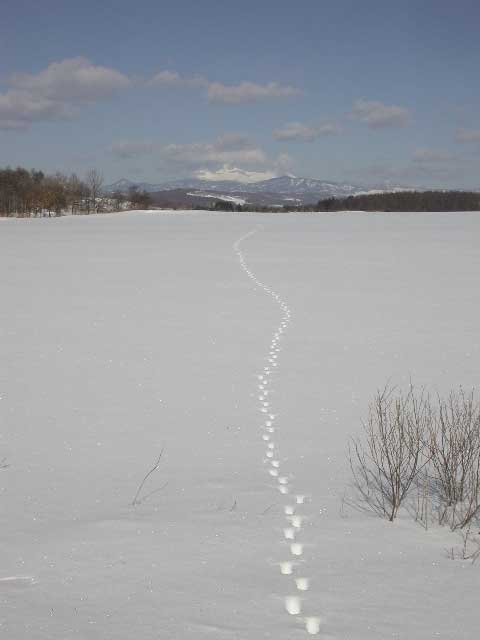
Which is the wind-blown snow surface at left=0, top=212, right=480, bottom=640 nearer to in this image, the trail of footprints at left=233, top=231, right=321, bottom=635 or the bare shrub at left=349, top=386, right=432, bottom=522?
the trail of footprints at left=233, top=231, right=321, bottom=635

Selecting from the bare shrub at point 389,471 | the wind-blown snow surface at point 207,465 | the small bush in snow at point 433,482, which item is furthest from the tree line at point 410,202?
the small bush in snow at point 433,482

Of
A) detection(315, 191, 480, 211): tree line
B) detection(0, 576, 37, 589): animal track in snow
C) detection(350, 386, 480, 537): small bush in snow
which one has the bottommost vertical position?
detection(0, 576, 37, 589): animal track in snow

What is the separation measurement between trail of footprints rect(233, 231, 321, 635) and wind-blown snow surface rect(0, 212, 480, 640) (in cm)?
4

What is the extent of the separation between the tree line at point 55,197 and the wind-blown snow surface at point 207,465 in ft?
287


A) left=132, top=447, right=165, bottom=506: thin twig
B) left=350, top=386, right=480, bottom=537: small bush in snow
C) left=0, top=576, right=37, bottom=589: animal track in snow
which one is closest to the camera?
left=0, top=576, right=37, bottom=589: animal track in snow

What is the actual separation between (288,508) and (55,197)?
105 metres

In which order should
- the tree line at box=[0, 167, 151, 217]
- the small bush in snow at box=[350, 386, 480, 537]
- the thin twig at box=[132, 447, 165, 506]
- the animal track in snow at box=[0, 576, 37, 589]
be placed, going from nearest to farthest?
the animal track in snow at box=[0, 576, 37, 589]
the small bush in snow at box=[350, 386, 480, 537]
the thin twig at box=[132, 447, 165, 506]
the tree line at box=[0, 167, 151, 217]

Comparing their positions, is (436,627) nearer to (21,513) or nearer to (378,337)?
(21,513)

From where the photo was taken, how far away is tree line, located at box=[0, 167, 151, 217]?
103 m

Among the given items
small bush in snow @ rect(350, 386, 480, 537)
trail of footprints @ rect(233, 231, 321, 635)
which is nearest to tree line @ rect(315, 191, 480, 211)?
trail of footprints @ rect(233, 231, 321, 635)

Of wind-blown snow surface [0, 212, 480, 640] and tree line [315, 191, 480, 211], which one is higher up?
tree line [315, 191, 480, 211]

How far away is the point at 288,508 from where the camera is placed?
6141mm

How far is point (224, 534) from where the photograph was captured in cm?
557

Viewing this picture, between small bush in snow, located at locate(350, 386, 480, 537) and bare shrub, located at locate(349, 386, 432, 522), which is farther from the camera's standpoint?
bare shrub, located at locate(349, 386, 432, 522)
